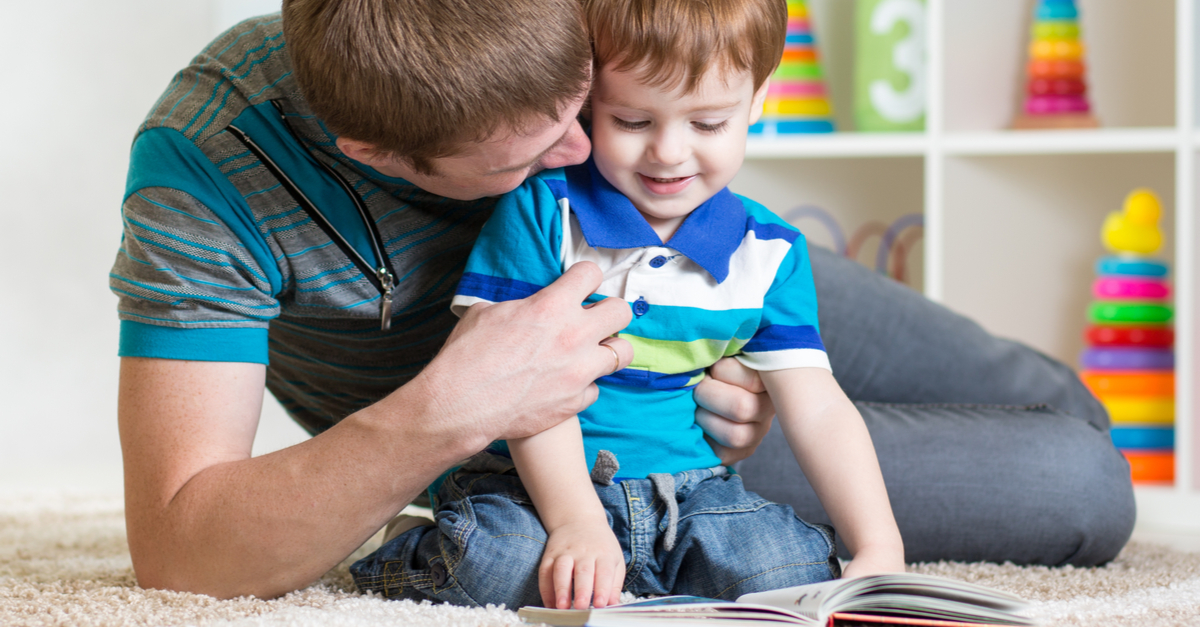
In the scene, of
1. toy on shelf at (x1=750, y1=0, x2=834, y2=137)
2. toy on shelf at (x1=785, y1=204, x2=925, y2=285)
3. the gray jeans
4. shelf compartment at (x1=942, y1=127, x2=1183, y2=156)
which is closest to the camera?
the gray jeans

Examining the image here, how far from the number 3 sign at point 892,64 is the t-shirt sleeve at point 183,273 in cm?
156

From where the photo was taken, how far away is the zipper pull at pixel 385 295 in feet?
3.23

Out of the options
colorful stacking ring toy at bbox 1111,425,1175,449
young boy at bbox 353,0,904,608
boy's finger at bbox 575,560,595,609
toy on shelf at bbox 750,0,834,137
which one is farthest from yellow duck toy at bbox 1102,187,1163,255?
boy's finger at bbox 575,560,595,609

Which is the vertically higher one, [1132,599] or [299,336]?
[299,336]

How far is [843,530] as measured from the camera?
889 mm

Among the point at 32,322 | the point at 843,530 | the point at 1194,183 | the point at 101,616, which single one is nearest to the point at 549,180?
the point at 843,530

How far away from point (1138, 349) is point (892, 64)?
744mm

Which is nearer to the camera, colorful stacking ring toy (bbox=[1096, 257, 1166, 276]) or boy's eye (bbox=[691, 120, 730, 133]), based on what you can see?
boy's eye (bbox=[691, 120, 730, 133])

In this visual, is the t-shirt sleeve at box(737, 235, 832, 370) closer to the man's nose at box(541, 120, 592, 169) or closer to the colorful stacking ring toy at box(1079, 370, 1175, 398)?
the man's nose at box(541, 120, 592, 169)

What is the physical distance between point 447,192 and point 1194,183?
59.4 inches

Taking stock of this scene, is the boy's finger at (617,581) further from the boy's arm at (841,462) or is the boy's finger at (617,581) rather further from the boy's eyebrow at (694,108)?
the boy's eyebrow at (694,108)

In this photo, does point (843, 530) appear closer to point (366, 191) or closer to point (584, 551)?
point (584, 551)

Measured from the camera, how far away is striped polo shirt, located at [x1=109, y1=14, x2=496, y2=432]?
88 cm

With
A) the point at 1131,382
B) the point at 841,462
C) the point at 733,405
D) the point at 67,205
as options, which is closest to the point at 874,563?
the point at 841,462
